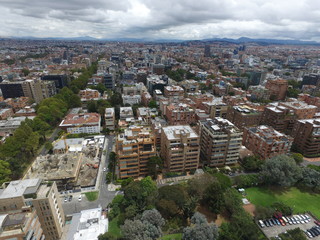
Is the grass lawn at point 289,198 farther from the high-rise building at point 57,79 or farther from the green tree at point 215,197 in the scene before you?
the high-rise building at point 57,79

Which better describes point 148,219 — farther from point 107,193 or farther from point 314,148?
point 314,148

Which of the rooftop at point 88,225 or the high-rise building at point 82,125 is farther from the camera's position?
the high-rise building at point 82,125

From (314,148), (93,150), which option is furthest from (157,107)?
(314,148)

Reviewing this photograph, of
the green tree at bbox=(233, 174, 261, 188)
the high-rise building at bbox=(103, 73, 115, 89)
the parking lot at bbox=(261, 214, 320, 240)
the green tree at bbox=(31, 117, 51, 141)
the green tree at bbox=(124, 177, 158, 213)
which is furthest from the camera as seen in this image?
the high-rise building at bbox=(103, 73, 115, 89)

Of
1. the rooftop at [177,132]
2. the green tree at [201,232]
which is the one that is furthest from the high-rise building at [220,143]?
the green tree at [201,232]

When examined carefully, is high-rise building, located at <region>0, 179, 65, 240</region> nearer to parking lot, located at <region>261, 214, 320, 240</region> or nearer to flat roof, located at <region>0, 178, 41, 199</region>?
flat roof, located at <region>0, 178, 41, 199</region>

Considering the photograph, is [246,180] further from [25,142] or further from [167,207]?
[25,142]

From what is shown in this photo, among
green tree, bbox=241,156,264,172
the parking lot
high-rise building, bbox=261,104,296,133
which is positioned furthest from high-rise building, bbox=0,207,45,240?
high-rise building, bbox=261,104,296,133

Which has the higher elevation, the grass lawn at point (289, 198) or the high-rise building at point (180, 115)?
the high-rise building at point (180, 115)
